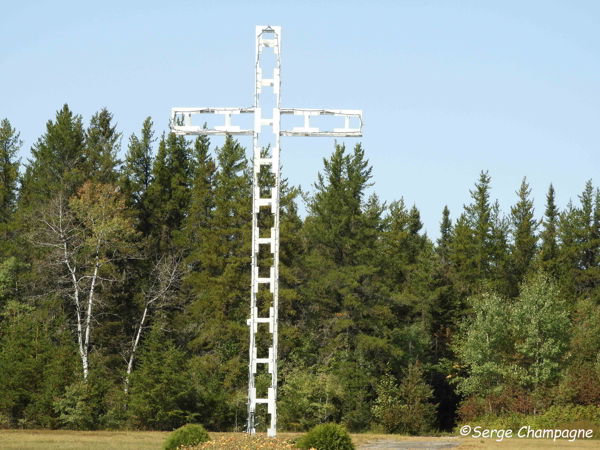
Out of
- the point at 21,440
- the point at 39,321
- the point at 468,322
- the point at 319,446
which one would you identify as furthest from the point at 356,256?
the point at 319,446

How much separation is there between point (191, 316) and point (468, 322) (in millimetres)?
16176

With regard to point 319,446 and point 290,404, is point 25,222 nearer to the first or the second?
point 290,404

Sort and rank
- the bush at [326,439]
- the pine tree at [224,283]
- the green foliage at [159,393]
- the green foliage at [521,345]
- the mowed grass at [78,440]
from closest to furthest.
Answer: the bush at [326,439] < the mowed grass at [78,440] < the green foliage at [159,393] < the green foliage at [521,345] < the pine tree at [224,283]

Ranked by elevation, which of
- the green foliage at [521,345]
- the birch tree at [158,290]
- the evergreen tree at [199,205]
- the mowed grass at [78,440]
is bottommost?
the mowed grass at [78,440]

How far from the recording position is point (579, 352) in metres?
42.6

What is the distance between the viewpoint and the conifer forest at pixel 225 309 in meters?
36.2

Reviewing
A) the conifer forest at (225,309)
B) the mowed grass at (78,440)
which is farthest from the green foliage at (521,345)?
the mowed grass at (78,440)

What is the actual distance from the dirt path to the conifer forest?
28.5 feet

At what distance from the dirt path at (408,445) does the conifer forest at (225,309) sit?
867 cm

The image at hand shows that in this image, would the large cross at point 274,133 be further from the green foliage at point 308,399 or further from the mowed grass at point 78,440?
the green foliage at point 308,399

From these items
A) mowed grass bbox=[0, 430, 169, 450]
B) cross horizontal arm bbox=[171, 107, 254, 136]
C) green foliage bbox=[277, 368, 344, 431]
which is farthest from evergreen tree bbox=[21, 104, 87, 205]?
cross horizontal arm bbox=[171, 107, 254, 136]

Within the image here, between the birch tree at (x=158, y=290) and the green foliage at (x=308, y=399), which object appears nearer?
A: the green foliage at (x=308, y=399)

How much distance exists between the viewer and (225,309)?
43344mm

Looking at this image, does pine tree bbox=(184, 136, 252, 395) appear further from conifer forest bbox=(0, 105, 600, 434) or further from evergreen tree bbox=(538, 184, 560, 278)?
evergreen tree bbox=(538, 184, 560, 278)
